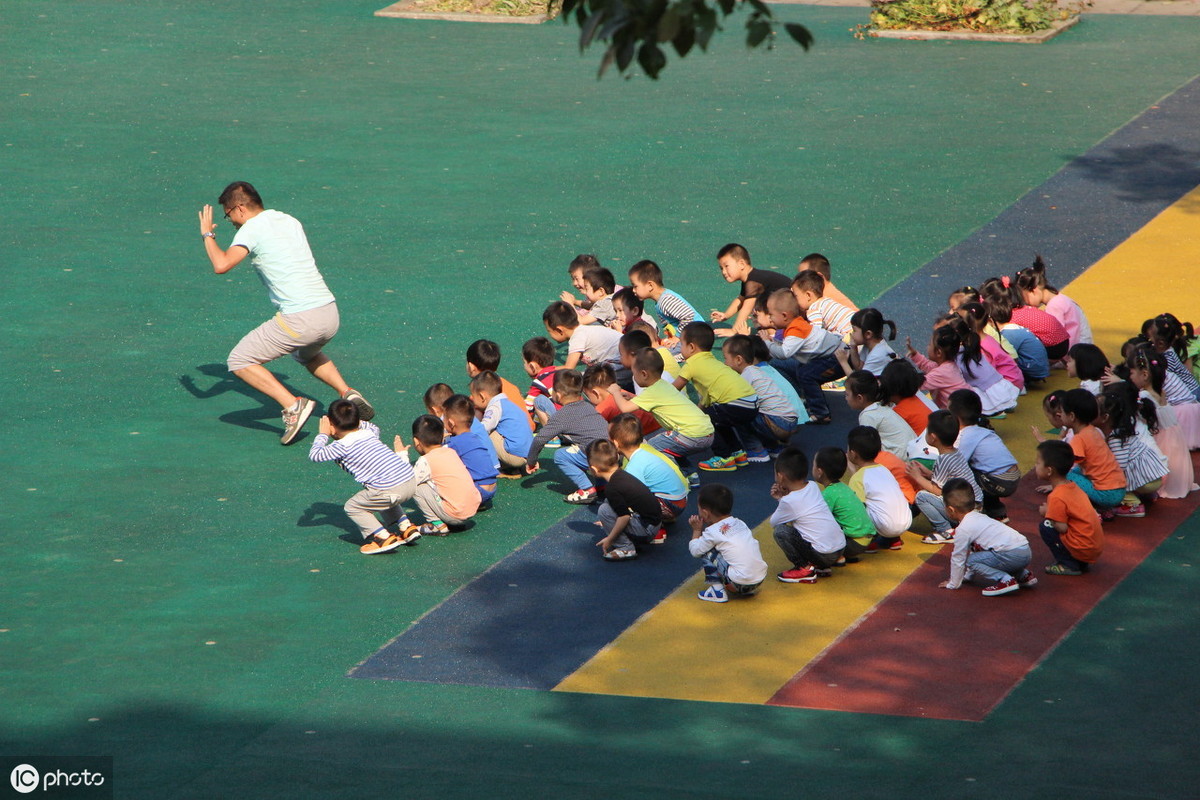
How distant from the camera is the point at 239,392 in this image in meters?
12.0

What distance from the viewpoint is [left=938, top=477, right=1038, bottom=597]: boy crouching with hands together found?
843 centimetres

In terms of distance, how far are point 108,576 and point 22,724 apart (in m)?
1.71

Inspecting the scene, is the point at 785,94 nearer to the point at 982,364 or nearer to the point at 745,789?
the point at 982,364

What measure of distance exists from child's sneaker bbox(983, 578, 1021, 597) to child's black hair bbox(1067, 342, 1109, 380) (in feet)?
7.03

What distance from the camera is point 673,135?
744 inches

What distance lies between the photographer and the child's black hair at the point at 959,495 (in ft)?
27.9

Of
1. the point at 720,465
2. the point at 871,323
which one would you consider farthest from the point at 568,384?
the point at 871,323

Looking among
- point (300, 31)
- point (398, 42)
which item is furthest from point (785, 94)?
point (300, 31)

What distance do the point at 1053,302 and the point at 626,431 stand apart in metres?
4.57

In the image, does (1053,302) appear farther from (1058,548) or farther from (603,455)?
(603,455)

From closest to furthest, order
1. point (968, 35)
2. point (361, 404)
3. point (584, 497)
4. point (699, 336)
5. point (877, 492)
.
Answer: point (877, 492) < point (584, 497) < point (361, 404) < point (699, 336) < point (968, 35)

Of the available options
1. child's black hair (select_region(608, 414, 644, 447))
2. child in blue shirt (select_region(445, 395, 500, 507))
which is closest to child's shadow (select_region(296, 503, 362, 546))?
child in blue shirt (select_region(445, 395, 500, 507))

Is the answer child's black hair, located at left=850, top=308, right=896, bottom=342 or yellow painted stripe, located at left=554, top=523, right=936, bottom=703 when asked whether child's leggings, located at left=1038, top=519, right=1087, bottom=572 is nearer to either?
yellow painted stripe, located at left=554, top=523, right=936, bottom=703

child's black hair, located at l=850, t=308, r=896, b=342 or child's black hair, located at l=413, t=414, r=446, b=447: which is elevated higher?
child's black hair, located at l=850, t=308, r=896, b=342
